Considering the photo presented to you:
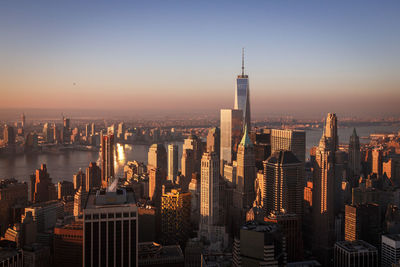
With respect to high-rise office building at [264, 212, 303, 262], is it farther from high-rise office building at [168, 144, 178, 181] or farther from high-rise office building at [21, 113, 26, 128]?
high-rise office building at [168, 144, 178, 181]

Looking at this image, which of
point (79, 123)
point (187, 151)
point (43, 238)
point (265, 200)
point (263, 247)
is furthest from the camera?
point (187, 151)

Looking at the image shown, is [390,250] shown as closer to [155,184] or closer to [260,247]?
[260,247]

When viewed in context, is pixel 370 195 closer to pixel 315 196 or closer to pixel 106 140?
pixel 315 196

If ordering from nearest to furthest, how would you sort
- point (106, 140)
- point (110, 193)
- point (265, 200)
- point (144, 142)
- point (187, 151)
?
point (110, 193) → point (265, 200) → point (106, 140) → point (187, 151) → point (144, 142)

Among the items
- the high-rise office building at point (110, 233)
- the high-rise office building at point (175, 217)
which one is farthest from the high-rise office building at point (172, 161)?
the high-rise office building at point (110, 233)

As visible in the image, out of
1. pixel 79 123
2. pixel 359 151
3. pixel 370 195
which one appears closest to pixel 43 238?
pixel 79 123

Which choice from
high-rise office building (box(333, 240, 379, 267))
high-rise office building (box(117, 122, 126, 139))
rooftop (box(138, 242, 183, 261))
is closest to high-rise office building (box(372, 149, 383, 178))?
high-rise office building (box(333, 240, 379, 267))
